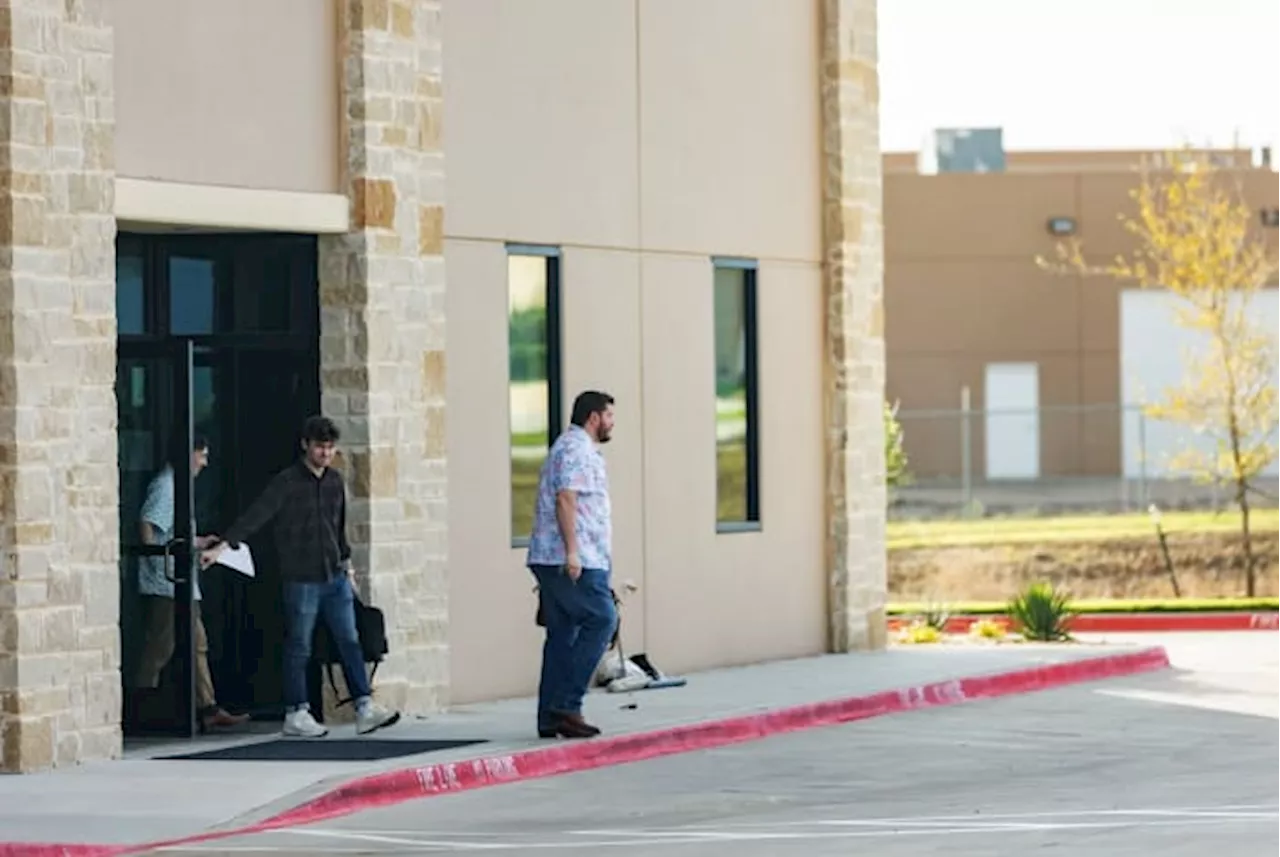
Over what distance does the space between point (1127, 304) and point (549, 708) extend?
46.4 m

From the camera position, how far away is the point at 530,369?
21.6 m

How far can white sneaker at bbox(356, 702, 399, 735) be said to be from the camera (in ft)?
60.6

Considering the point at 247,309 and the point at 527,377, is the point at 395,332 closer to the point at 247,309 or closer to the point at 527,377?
the point at 247,309

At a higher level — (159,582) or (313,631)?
(159,582)

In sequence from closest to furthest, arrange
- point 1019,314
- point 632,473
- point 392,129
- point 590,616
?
point 590,616, point 392,129, point 632,473, point 1019,314

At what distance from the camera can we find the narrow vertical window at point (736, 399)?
2395 cm

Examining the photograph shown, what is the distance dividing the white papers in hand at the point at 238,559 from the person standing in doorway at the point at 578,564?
1970 millimetres

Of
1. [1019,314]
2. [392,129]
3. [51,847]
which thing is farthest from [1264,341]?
[51,847]

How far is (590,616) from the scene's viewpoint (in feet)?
58.9

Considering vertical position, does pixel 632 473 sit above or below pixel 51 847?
above

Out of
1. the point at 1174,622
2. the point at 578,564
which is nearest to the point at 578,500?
the point at 578,564

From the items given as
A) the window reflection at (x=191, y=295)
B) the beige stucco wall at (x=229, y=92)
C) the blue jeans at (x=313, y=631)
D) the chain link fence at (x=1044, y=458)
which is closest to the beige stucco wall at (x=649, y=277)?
the beige stucco wall at (x=229, y=92)

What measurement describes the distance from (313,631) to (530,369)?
3599 millimetres

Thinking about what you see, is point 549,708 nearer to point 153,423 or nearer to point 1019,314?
point 153,423
